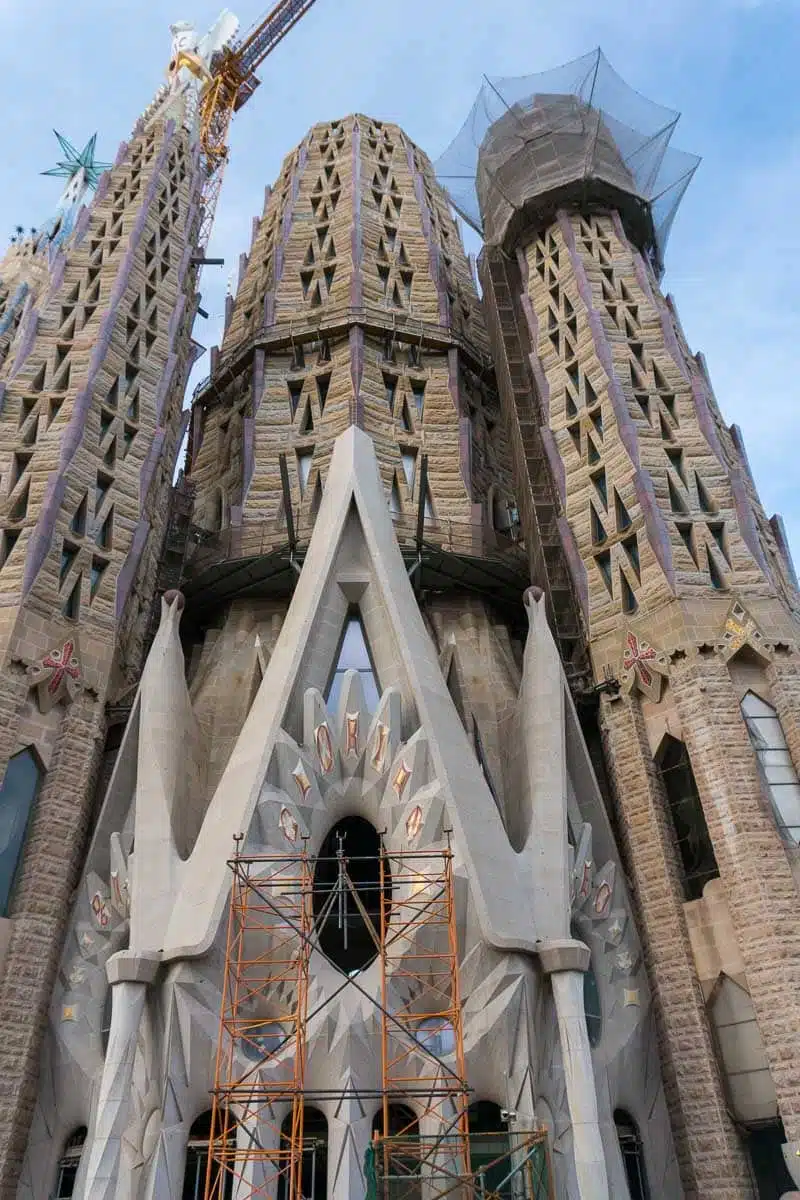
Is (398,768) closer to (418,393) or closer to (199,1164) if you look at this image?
(199,1164)

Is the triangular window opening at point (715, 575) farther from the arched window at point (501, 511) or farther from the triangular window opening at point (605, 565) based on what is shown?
the arched window at point (501, 511)

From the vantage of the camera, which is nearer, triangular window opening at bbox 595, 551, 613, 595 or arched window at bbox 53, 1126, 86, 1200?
arched window at bbox 53, 1126, 86, 1200

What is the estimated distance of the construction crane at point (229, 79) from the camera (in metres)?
51.5

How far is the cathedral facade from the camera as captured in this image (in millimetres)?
14891

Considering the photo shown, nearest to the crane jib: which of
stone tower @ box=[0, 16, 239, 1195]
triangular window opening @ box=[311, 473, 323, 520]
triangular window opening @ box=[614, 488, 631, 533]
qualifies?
stone tower @ box=[0, 16, 239, 1195]

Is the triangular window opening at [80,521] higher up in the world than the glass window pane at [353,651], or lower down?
higher up

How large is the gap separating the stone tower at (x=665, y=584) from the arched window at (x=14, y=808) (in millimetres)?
10788

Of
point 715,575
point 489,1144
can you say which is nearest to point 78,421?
point 715,575

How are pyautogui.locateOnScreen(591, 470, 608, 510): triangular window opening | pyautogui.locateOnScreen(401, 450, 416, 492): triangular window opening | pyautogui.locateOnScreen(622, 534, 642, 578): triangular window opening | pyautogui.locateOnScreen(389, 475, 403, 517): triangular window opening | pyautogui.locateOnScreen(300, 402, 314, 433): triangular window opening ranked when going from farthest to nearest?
pyautogui.locateOnScreen(300, 402, 314, 433): triangular window opening → pyautogui.locateOnScreen(401, 450, 416, 492): triangular window opening → pyautogui.locateOnScreen(389, 475, 403, 517): triangular window opening → pyautogui.locateOnScreen(591, 470, 608, 510): triangular window opening → pyautogui.locateOnScreen(622, 534, 642, 578): triangular window opening

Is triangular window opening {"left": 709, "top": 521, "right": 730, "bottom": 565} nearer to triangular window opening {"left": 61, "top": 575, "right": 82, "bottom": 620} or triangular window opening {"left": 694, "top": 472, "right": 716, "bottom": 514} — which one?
triangular window opening {"left": 694, "top": 472, "right": 716, "bottom": 514}

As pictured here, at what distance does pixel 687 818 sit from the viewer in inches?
715

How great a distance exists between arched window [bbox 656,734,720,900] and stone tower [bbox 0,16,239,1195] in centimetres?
1042

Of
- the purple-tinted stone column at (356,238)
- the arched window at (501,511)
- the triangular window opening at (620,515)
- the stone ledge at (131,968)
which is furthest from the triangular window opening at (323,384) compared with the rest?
the stone ledge at (131,968)

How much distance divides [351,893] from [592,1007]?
485 centimetres
